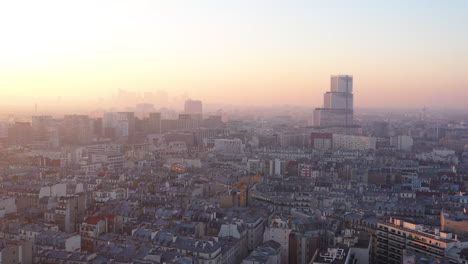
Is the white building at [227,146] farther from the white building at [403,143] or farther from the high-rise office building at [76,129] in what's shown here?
the white building at [403,143]

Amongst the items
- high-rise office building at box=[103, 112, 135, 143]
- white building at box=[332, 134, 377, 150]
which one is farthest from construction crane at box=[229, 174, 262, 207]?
high-rise office building at box=[103, 112, 135, 143]

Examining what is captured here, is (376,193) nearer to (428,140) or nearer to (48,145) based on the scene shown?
(48,145)

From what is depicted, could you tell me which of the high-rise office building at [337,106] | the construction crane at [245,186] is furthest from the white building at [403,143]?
the construction crane at [245,186]

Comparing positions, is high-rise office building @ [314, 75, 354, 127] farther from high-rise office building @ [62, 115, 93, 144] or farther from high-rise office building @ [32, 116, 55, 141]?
high-rise office building @ [32, 116, 55, 141]

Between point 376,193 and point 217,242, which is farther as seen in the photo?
point 376,193

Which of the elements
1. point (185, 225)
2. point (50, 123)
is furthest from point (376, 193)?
point (50, 123)

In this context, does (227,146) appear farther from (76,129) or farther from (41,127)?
(41,127)
